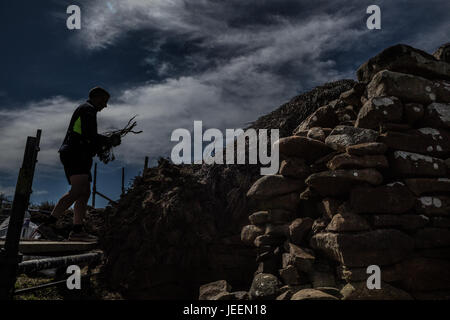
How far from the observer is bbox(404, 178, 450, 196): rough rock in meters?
4.61

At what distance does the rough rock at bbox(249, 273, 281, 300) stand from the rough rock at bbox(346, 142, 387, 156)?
2420 millimetres

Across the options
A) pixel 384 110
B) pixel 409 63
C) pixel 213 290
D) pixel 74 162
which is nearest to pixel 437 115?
pixel 384 110

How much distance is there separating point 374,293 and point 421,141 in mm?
2523

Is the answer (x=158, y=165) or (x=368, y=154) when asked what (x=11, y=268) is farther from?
(x=158, y=165)

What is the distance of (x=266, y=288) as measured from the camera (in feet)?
16.0

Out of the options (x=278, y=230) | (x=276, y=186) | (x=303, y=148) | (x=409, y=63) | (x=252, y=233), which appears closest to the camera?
(x=409, y=63)

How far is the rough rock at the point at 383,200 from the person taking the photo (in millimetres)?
4480

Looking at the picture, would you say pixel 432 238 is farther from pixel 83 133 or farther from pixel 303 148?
pixel 83 133

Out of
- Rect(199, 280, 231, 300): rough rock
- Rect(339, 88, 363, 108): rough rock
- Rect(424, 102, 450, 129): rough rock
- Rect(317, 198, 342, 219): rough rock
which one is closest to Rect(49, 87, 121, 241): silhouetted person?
Rect(199, 280, 231, 300): rough rock

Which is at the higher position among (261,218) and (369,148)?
(369,148)

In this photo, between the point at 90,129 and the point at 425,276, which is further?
the point at 90,129

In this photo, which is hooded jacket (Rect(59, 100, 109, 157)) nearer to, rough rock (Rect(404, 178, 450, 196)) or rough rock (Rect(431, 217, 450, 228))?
rough rock (Rect(404, 178, 450, 196))

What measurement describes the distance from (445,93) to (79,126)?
614 centimetres

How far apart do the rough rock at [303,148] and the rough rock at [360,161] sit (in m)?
0.64
